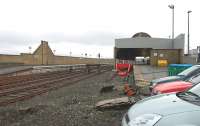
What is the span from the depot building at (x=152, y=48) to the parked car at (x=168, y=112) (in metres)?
42.5

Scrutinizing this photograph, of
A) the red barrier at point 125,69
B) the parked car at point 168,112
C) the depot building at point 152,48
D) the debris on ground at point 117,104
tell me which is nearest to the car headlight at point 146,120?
the parked car at point 168,112

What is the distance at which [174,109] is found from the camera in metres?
4.97

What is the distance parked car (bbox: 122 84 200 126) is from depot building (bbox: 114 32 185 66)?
139ft

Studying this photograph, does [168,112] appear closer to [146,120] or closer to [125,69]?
[146,120]

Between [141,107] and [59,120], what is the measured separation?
4747mm

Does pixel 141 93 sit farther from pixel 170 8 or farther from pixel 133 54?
pixel 133 54

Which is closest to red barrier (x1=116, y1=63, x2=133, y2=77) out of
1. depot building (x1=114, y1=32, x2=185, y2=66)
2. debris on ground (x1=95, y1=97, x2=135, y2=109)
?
debris on ground (x1=95, y1=97, x2=135, y2=109)

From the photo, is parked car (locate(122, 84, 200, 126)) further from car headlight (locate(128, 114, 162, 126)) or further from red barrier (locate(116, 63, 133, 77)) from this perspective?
red barrier (locate(116, 63, 133, 77))

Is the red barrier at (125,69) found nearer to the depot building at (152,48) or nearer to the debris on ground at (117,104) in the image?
the debris on ground at (117,104)

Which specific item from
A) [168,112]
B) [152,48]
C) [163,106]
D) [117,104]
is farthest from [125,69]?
[152,48]

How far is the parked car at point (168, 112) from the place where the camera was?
4.70m

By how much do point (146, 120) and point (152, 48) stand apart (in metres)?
51.8

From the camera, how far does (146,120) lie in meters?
4.94

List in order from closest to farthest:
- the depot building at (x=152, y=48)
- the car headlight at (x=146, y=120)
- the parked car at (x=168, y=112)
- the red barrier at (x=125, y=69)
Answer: the parked car at (x=168, y=112), the car headlight at (x=146, y=120), the red barrier at (x=125, y=69), the depot building at (x=152, y=48)
